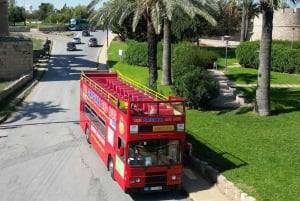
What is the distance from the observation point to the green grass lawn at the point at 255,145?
50.8 feet

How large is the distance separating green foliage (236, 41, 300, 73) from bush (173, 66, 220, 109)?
1714 centimetres

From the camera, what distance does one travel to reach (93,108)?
20969mm

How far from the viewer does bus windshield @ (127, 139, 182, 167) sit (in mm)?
15094

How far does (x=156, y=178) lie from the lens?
1537cm

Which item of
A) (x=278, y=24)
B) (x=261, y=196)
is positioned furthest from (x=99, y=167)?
(x=278, y=24)

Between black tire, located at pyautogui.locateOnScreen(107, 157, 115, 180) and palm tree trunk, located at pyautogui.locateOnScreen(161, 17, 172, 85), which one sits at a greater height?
palm tree trunk, located at pyautogui.locateOnScreen(161, 17, 172, 85)

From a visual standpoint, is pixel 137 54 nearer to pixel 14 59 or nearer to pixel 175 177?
pixel 14 59

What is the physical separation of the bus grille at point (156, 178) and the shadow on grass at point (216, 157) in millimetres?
2583

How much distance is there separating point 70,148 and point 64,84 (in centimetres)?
2129

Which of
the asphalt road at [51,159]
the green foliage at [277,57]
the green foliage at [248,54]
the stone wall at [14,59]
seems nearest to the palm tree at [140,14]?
the asphalt road at [51,159]

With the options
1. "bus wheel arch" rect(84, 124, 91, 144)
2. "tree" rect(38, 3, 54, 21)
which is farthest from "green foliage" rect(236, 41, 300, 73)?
"tree" rect(38, 3, 54, 21)

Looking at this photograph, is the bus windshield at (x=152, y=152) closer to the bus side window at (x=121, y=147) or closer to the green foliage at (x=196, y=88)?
the bus side window at (x=121, y=147)

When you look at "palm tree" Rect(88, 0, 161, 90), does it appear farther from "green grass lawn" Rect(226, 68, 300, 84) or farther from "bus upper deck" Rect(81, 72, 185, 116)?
"green grass lawn" Rect(226, 68, 300, 84)

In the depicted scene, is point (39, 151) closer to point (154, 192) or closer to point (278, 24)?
point (154, 192)
